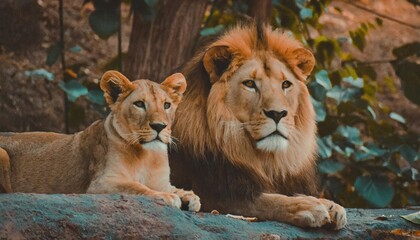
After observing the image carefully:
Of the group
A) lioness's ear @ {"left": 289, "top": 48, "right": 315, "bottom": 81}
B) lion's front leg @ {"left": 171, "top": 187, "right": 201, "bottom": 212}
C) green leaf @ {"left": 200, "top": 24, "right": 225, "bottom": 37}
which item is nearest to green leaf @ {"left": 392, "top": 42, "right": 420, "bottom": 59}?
green leaf @ {"left": 200, "top": 24, "right": 225, "bottom": 37}

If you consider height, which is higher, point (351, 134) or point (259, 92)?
point (259, 92)

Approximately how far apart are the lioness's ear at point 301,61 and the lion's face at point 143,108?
79 cm

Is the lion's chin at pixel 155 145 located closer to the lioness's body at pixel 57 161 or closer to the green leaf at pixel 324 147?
the lioness's body at pixel 57 161

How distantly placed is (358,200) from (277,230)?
9.99 ft

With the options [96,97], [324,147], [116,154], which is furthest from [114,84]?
[324,147]

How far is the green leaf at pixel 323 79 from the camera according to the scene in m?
6.68

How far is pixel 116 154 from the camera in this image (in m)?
4.22

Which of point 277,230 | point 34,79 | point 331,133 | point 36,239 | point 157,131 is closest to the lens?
point 36,239

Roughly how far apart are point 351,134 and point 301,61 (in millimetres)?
2307

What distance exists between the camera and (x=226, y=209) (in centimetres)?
480

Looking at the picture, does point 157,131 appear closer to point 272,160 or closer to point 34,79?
point 272,160

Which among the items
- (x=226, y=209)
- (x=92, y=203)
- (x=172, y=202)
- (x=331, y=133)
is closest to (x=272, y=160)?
(x=226, y=209)

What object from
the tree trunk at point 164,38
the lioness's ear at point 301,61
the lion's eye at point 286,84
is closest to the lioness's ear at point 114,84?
the lion's eye at point 286,84

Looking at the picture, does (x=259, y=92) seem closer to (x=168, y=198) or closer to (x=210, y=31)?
(x=168, y=198)
